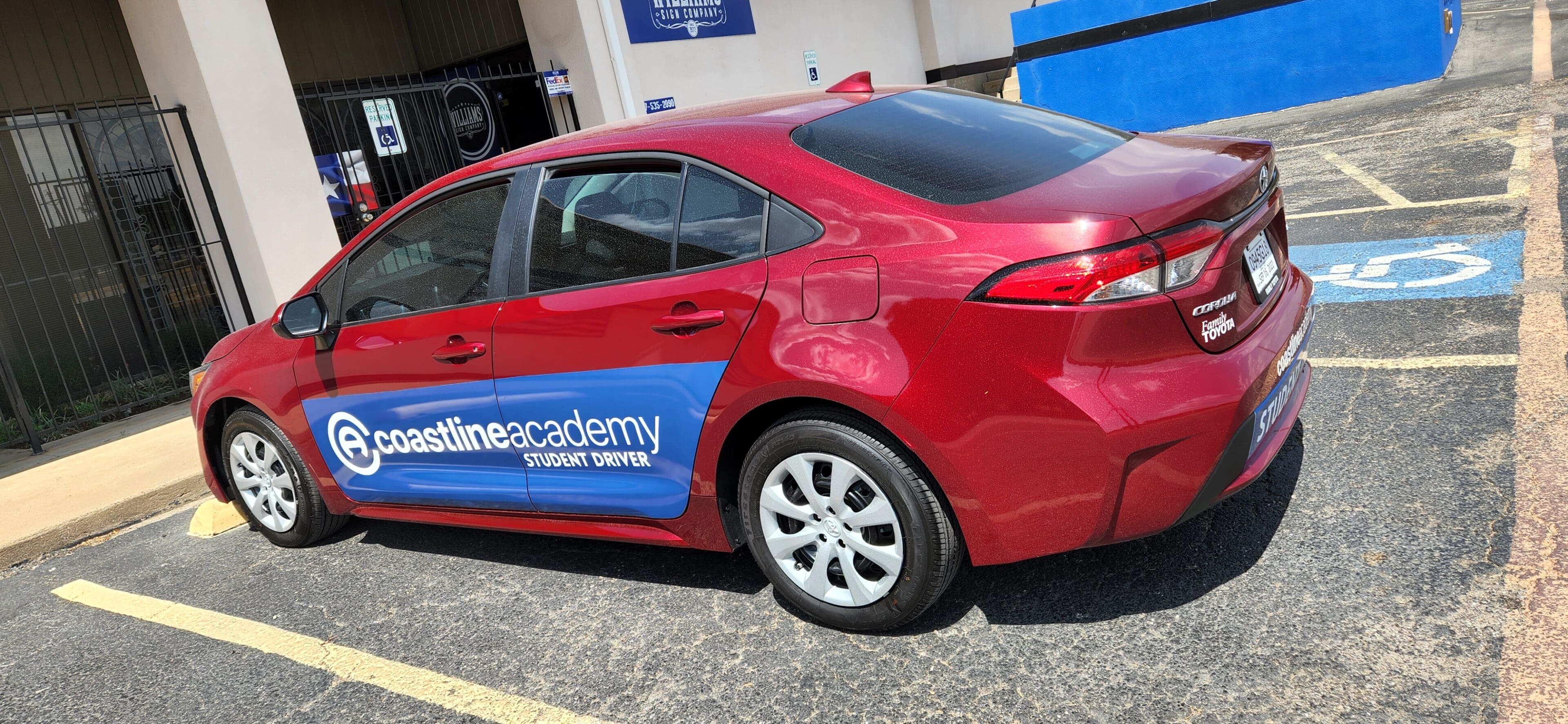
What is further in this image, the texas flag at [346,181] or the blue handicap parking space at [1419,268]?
the texas flag at [346,181]

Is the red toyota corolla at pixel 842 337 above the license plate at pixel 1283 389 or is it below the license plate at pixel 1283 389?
above

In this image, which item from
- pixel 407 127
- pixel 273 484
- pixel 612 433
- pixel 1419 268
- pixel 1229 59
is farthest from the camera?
pixel 1229 59

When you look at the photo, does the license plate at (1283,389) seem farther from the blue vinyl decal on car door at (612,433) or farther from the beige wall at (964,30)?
the beige wall at (964,30)

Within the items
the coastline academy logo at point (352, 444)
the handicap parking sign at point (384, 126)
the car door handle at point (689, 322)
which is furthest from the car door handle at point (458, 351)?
the handicap parking sign at point (384, 126)

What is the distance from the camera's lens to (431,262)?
3855 mm

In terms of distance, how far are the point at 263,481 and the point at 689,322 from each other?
8.89ft

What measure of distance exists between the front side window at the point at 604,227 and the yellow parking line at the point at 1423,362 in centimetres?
294

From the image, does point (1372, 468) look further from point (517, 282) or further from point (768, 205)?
point (517, 282)

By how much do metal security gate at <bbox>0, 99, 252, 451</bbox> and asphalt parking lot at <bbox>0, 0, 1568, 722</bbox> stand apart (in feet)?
18.4

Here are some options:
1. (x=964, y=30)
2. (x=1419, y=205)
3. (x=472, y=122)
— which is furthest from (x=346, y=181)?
(x=964, y=30)

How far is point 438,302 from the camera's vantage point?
379 centimetres

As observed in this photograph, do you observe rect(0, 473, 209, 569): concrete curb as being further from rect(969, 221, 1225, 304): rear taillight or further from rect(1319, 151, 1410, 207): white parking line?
rect(1319, 151, 1410, 207): white parking line

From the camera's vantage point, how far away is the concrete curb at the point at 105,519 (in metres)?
5.31

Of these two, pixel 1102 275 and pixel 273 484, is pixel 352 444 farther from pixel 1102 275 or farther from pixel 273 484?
pixel 1102 275
